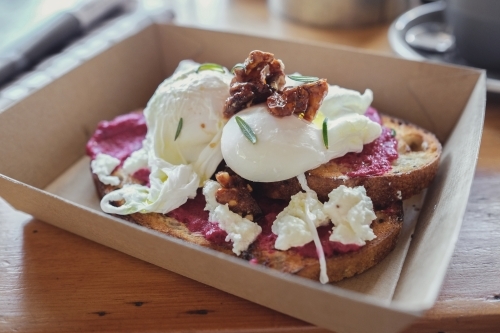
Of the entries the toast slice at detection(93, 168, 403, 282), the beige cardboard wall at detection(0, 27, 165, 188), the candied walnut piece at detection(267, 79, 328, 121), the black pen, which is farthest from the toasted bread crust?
the black pen

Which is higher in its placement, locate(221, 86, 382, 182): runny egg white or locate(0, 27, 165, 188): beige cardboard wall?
locate(221, 86, 382, 182): runny egg white

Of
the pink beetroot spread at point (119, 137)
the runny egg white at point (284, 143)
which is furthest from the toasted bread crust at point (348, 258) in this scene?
the pink beetroot spread at point (119, 137)

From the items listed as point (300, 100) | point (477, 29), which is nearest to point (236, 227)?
point (300, 100)

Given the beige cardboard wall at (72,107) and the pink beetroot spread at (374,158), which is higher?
the pink beetroot spread at (374,158)

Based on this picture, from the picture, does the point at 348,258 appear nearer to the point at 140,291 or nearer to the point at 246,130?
the point at 246,130

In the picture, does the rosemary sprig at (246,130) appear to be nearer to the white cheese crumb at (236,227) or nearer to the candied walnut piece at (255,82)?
the candied walnut piece at (255,82)

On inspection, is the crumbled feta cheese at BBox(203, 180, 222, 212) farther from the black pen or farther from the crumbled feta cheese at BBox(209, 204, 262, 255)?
the black pen
